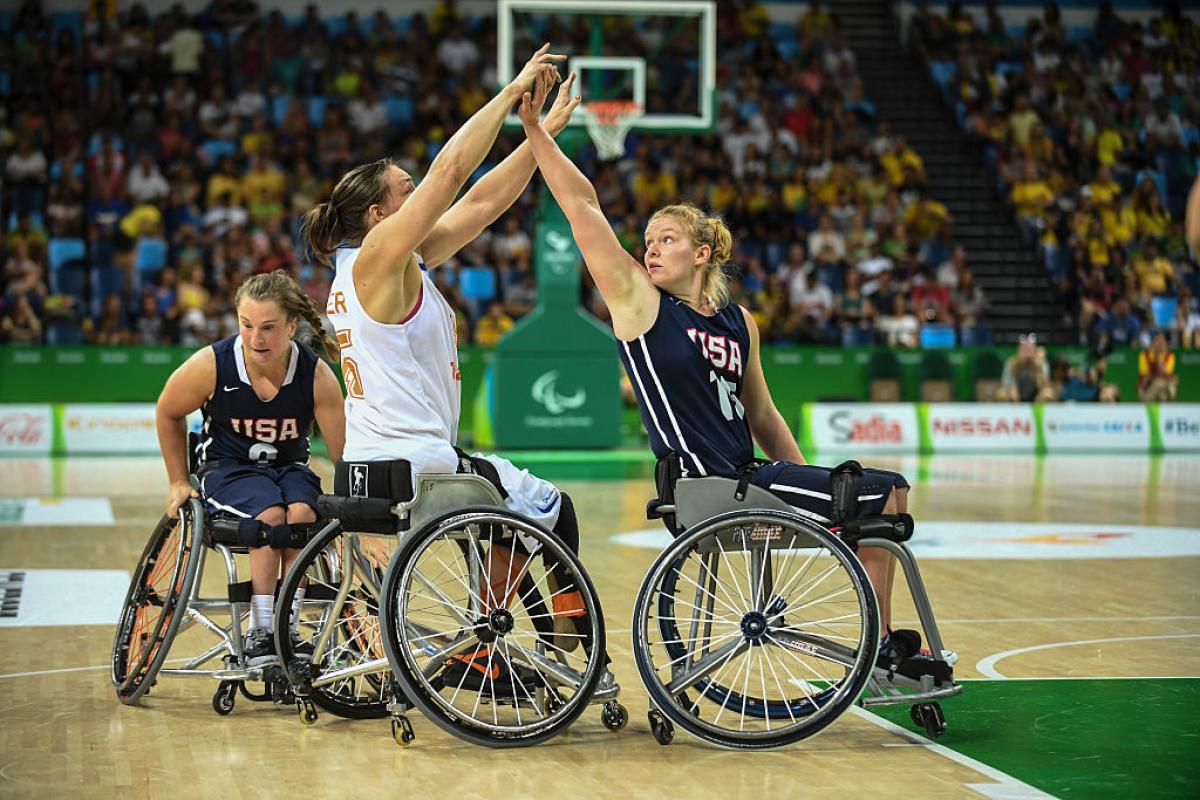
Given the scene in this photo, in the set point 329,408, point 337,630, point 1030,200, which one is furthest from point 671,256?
point 1030,200

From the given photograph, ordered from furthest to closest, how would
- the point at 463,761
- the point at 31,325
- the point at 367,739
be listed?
1. the point at 31,325
2. the point at 367,739
3. the point at 463,761

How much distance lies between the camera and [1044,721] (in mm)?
5355

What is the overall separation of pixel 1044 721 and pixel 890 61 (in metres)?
23.2

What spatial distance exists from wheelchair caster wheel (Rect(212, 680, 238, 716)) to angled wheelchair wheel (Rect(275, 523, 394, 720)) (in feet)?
1.03

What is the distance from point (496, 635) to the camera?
4.90m

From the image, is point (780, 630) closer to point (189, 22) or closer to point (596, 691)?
point (596, 691)

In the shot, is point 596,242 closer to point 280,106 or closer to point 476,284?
→ point 476,284

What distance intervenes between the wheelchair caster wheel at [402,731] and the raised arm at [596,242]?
140 centimetres

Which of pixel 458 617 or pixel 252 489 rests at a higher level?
pixel 252 489

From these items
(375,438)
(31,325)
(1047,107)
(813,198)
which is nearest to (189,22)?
(31,325)

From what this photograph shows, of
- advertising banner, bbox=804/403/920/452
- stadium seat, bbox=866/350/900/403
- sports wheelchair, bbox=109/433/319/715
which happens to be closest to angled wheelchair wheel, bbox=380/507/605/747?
sports wheelchair, bbox=109/433/319/715

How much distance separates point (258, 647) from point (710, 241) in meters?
2.03

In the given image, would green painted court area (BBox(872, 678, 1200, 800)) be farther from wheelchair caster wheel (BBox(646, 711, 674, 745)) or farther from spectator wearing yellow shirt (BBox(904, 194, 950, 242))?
spectator wearing yellow shirt (BBox(904, 194, 950, 242))

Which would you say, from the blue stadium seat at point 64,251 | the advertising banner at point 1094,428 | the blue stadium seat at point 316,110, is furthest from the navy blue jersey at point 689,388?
the blue stadium seat at point 316,110
